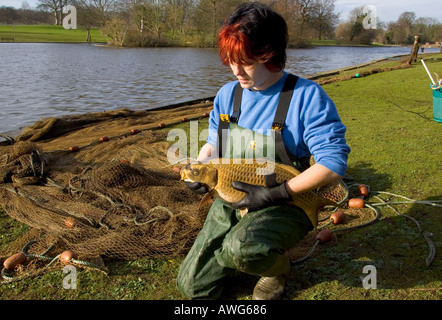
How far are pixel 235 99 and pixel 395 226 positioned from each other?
1970 millimetres

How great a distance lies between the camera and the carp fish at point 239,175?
101 inches

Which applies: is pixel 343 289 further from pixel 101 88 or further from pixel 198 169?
pixel 101 88

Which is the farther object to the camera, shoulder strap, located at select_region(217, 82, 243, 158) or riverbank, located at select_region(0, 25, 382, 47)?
riverbank, located at select_region(0, 25, 382, 47)

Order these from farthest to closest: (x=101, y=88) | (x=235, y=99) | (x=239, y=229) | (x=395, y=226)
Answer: (x=101, y=88) → (x=395, y=226) → (x=235, y=99) → (x=239, y=229)

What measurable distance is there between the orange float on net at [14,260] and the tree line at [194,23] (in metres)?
36.6

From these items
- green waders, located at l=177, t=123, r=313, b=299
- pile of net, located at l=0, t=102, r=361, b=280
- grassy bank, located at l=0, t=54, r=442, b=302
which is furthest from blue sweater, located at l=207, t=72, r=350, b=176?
pile of net, located at l=0, t=102, r=361, b=280

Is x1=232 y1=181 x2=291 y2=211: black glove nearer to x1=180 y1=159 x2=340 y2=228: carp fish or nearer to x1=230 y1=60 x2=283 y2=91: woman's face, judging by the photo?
x1=180 y1=159 x2=340 y2=228: carp fish

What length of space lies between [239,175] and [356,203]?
6.38ft

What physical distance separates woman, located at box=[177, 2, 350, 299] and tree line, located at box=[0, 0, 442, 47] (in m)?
36.5

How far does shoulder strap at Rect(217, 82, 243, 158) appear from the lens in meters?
2.85

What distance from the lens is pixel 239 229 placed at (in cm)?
245

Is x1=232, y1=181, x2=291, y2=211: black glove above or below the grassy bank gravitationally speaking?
above

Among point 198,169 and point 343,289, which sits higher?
point 198,169
